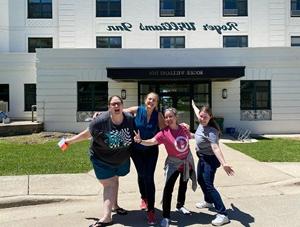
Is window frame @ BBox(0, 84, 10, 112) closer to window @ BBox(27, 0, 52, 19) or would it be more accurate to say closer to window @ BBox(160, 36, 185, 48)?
window @ BBox(27, 0, 52, 19)

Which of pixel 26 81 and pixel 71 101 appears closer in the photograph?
pixel 71 101

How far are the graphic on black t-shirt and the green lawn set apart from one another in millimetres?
4217

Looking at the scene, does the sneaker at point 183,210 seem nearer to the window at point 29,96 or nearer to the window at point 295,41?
the window at point 29,96

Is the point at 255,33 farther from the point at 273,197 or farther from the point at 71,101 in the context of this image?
the point at 273,197

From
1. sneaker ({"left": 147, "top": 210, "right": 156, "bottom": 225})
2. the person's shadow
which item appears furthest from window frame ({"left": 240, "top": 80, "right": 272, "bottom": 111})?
sneaker ({"left": 147, "top": 210, "right": 156, "bottom": 225})

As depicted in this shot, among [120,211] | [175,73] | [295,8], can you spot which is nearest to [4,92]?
[175,73]

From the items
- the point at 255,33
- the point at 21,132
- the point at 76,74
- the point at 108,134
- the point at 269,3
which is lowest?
the point at 21,132

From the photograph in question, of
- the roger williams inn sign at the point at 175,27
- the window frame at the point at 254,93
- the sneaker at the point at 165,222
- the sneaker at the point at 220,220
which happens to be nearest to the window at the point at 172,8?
the roger williams inn sign at the point at 175,27

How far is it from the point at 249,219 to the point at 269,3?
981 inches

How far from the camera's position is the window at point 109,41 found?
92.9 ft

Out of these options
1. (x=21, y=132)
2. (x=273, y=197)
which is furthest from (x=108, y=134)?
(x=21, y=132)

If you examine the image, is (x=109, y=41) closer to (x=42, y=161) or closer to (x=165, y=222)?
(x=42, y=161)

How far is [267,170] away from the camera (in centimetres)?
983

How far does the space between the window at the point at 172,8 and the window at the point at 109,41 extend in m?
3.38
